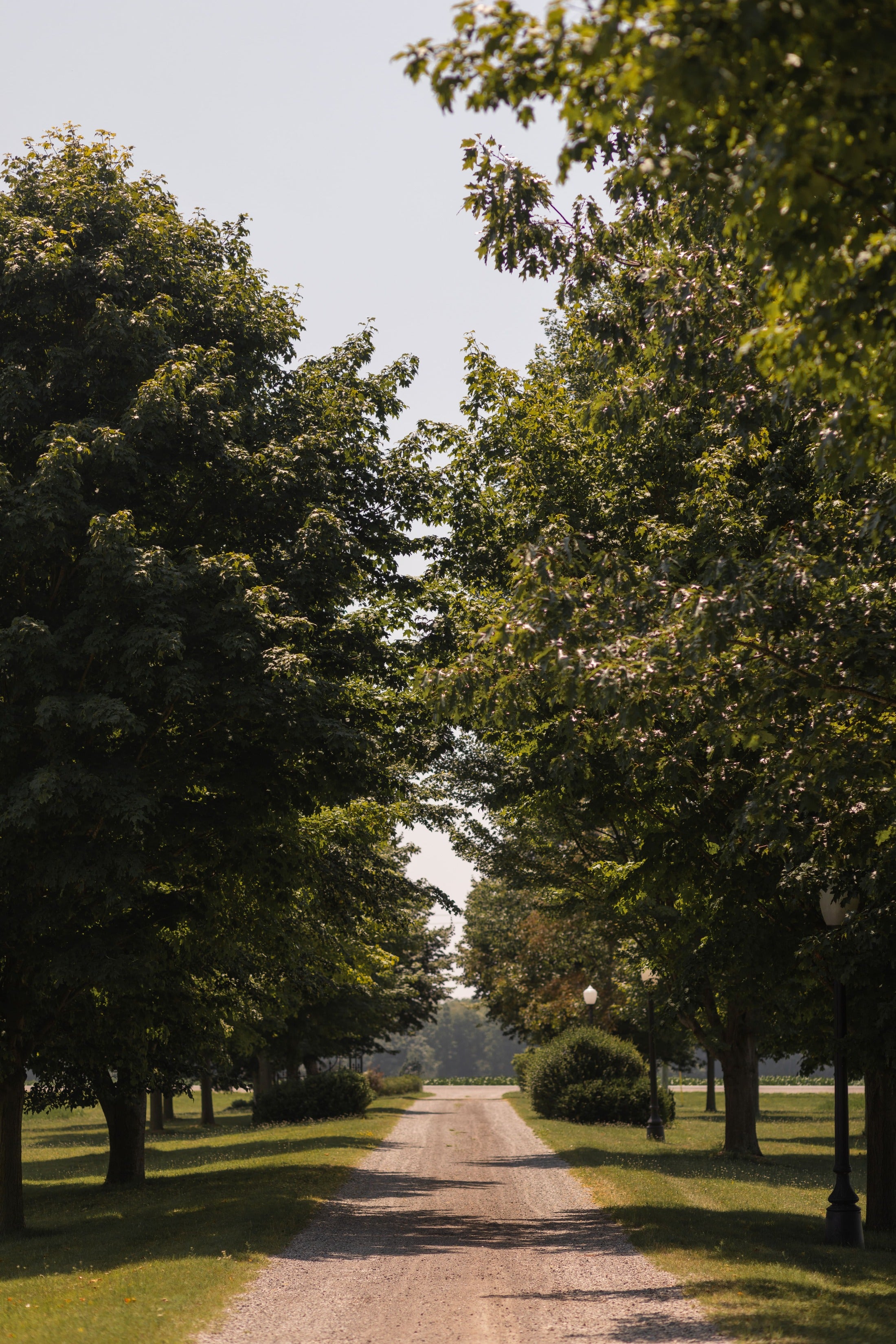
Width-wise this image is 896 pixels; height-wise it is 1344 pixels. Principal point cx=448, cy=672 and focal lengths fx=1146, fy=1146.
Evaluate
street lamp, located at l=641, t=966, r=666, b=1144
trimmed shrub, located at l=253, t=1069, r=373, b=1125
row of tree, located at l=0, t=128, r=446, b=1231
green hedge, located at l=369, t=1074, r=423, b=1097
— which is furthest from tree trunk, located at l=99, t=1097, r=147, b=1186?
green hedge, located at l=369, t=1074, r=423, b=1097

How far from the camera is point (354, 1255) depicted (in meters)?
10.9

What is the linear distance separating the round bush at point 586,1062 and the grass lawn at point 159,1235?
21.1 feet

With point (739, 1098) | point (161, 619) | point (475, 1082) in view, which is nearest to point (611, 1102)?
point (739, 1098)

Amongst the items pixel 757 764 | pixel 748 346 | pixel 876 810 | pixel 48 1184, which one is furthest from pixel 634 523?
pixel 48 1184

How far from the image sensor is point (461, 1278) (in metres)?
9.76

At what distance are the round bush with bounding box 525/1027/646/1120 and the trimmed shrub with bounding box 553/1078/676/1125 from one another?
0.25 meters

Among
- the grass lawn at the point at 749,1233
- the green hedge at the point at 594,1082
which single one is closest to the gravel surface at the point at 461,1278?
the grass lawn at the point at 749,1233

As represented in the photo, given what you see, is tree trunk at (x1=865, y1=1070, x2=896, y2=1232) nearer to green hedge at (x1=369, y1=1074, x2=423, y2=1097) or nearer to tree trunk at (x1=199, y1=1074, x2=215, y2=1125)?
tree trunk at (x1=199, y1=1074, x2=215, y2=1125)

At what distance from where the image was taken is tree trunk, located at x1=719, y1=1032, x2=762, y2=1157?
23.4 m

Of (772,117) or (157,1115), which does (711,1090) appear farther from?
(772,117)

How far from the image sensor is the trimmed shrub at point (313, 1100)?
110ft

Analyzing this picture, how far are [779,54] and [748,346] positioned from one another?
1557 millimetres

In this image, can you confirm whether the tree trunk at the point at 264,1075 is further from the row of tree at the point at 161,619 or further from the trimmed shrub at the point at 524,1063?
the row of tree at the point at 161,619

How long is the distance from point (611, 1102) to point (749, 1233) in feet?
62.3
